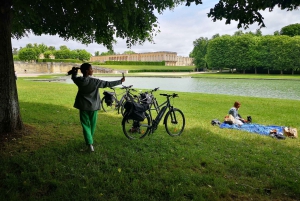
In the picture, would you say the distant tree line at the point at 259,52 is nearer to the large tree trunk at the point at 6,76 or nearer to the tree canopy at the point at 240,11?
the tree canopy at the point at 240,11

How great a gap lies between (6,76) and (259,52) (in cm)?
5925

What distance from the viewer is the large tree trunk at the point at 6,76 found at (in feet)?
16.2

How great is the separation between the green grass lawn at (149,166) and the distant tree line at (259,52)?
53483 mm

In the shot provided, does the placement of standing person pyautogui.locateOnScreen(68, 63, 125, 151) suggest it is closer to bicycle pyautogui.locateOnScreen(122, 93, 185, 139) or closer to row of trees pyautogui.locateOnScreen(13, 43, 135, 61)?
bicycle pyautogui.locateOnScreen(122, 93, 185, 139)

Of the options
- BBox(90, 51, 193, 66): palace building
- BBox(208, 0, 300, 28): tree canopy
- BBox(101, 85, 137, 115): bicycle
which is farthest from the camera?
BBox(90, 51, 193, 66): palace building

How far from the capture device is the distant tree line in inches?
2047

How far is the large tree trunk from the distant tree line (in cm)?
5676

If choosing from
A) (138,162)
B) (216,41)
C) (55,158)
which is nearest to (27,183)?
(55,158)

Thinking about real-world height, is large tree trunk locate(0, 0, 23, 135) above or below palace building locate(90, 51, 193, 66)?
below

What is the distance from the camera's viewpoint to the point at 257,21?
13.7ft

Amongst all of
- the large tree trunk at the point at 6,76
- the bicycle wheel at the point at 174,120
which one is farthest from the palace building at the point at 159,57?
the large tree trunk at the point at 6,76

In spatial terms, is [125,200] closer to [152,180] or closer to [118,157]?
[152,180]

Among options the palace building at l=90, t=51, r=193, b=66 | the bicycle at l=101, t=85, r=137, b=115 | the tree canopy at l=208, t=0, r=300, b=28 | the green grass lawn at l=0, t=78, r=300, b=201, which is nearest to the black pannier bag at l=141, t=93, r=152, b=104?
the green grass lawn at l=0, t=78, r=300, b=201

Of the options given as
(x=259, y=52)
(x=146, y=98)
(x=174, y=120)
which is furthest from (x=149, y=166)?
(x=259, y=52)
